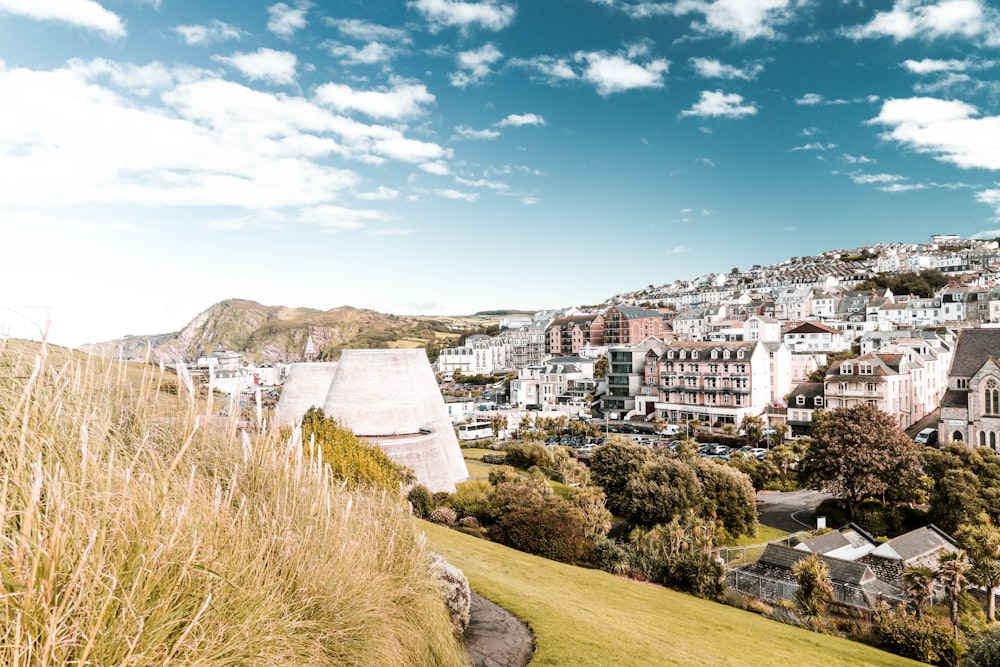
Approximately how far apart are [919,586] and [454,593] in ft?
54.5

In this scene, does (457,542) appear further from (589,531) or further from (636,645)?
(636,645)

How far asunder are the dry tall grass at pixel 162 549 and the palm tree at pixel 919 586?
59.4 ft

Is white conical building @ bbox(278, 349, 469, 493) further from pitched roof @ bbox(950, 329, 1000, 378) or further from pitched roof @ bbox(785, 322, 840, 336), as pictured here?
pitched roof @ bbox(785, 322, 840, 336)

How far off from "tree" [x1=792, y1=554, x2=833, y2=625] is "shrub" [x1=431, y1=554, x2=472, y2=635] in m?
13.5

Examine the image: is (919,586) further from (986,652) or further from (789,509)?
(789,509)

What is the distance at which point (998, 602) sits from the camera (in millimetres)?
20891

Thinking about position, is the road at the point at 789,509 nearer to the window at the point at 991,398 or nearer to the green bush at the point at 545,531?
the green bush at the point at 545,531

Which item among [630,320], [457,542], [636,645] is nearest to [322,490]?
[636,645]

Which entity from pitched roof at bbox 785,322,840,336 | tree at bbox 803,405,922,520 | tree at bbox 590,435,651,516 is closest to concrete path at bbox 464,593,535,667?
tree at bbox 590,435,651,516

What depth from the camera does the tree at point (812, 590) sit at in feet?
61.1

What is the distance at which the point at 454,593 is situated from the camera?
9984 millimetres

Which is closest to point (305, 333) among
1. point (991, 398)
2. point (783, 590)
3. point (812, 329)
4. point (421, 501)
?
point (812, 329)

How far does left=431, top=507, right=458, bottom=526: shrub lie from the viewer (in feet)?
79.3

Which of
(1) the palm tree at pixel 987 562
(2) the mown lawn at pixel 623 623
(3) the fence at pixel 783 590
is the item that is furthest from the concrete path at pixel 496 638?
(1) the palm tree at pixel 987 562
